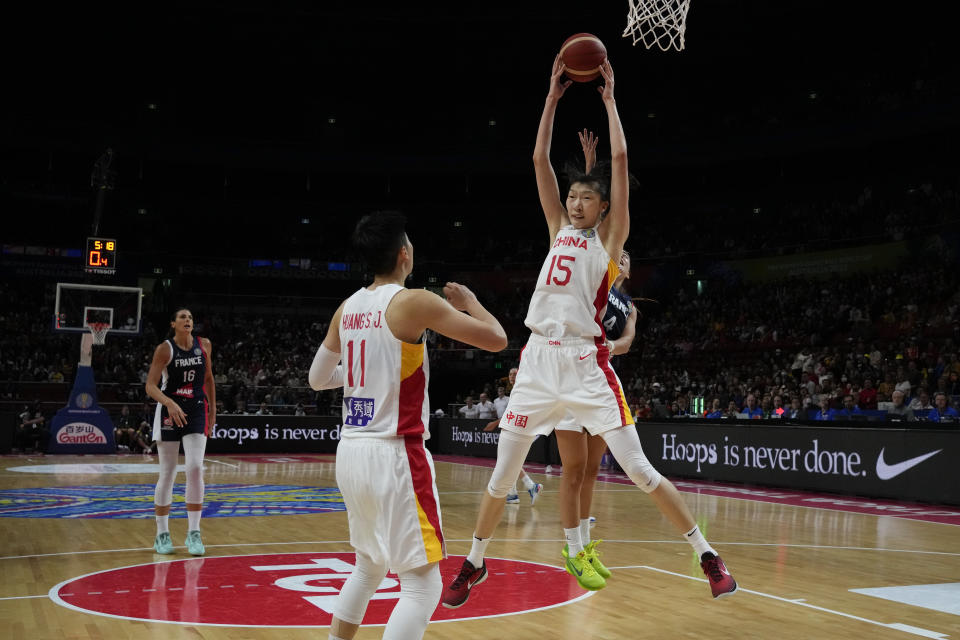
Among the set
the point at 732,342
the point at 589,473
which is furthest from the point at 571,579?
the point at 732,342

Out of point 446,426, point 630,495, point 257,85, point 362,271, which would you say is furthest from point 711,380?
point 257,85

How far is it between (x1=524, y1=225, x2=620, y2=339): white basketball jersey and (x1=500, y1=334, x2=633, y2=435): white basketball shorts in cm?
8

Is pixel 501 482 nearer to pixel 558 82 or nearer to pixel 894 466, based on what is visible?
pixel 558 82

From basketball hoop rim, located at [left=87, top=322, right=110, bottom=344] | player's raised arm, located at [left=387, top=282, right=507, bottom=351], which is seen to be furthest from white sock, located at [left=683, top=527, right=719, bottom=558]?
basketball hoop rim, located at [left=87, top=322, right=110, bottom=344]

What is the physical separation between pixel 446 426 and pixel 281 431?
14.0 ft

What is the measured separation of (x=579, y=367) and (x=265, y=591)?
2.59 meters

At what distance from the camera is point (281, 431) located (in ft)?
76.8

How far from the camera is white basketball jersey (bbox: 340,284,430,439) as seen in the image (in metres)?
3.41

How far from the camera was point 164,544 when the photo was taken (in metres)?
7.45

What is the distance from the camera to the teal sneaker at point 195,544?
7281mm

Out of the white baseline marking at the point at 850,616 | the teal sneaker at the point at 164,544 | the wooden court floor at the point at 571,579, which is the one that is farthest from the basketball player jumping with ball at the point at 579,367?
the teal sneaker at the point at 164,544

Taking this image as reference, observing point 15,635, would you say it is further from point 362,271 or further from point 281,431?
point 362,271

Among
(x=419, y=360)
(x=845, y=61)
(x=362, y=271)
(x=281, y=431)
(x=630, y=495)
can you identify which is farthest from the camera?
(x=362, y=271)

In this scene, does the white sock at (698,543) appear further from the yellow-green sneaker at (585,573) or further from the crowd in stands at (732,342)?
the crowd in stands at (732,342)
